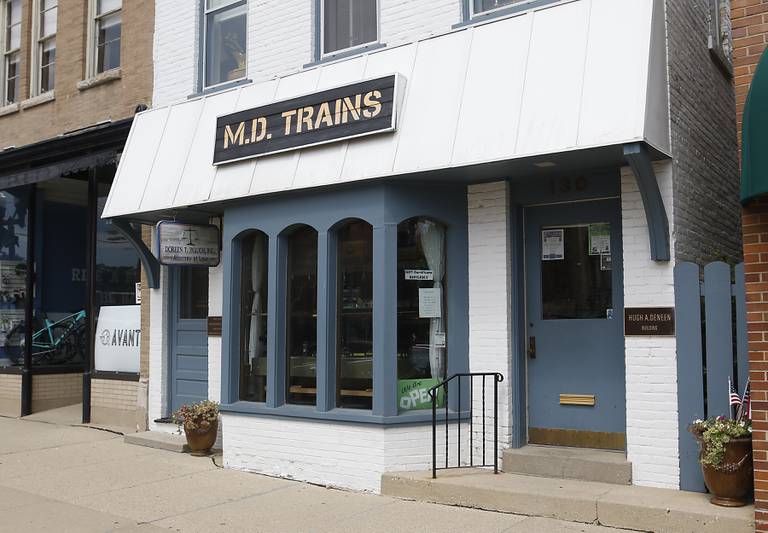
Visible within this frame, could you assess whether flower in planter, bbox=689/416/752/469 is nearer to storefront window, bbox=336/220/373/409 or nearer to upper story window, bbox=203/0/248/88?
storefront window, bbox=336/220/373/409

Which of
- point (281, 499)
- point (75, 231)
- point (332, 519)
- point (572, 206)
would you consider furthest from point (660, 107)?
point (75, 231)

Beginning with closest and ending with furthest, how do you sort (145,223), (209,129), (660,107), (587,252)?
(660,107), (587,252), (209,129), (145,223)

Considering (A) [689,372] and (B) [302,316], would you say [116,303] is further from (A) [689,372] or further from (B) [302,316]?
(A) [689,372]

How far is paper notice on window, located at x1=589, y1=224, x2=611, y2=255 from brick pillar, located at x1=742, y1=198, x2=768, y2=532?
67.9 inches

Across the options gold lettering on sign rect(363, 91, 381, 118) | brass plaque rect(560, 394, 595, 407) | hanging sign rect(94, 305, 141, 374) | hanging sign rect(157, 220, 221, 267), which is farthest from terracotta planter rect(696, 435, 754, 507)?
hanging sign rect(94, 305, 141, 374)

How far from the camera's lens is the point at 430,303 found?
761 centimetres

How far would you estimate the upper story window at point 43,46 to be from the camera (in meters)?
13.1

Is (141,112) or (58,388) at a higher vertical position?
(141,112)

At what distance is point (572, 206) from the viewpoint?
7.29 meters

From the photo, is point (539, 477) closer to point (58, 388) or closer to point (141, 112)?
point (141, 112)

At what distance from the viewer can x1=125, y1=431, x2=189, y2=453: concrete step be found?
9312 millimetres

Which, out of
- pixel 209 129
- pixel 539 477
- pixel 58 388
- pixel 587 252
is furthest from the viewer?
pixel 58 388

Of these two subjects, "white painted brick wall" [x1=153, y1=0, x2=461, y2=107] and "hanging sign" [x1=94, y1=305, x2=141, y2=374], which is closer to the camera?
"white painted brick wall" [x1=153, y1=0, x2=461, y2=107]

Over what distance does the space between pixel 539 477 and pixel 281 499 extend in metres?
2.42
